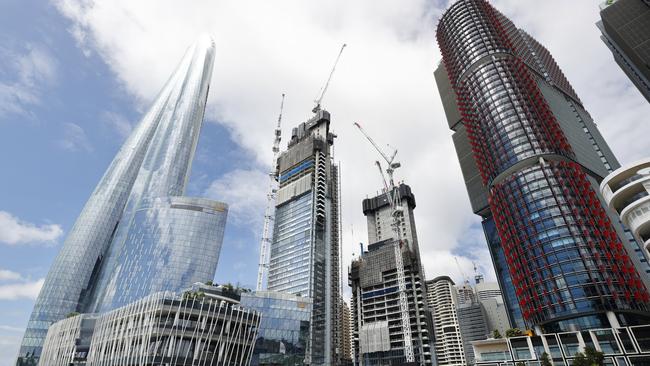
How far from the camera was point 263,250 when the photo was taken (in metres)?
190

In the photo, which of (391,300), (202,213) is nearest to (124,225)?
(202,213)

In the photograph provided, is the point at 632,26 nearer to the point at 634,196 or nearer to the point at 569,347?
the point at 634,196

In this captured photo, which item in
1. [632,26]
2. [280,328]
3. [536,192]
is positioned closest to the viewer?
[280,328]

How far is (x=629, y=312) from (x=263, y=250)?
151m

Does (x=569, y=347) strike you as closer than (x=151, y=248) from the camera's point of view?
Yes

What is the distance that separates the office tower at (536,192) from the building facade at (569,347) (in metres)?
3.98

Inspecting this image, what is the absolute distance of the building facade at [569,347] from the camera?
85125 mm

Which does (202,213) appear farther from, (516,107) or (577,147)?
(577,147)

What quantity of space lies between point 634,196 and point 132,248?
599ft

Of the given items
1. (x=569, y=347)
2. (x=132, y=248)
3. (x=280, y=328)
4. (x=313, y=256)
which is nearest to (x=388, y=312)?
(x=313, y=256)

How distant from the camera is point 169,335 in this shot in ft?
261

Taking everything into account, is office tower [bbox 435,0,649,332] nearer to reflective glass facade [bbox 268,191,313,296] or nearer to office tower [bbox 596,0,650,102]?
office tower [bbox 596,0,650,102]

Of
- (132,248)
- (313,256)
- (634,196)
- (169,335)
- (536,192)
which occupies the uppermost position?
(536,192)

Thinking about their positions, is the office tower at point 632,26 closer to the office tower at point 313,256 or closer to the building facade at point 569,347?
the building facade at point 569,347
